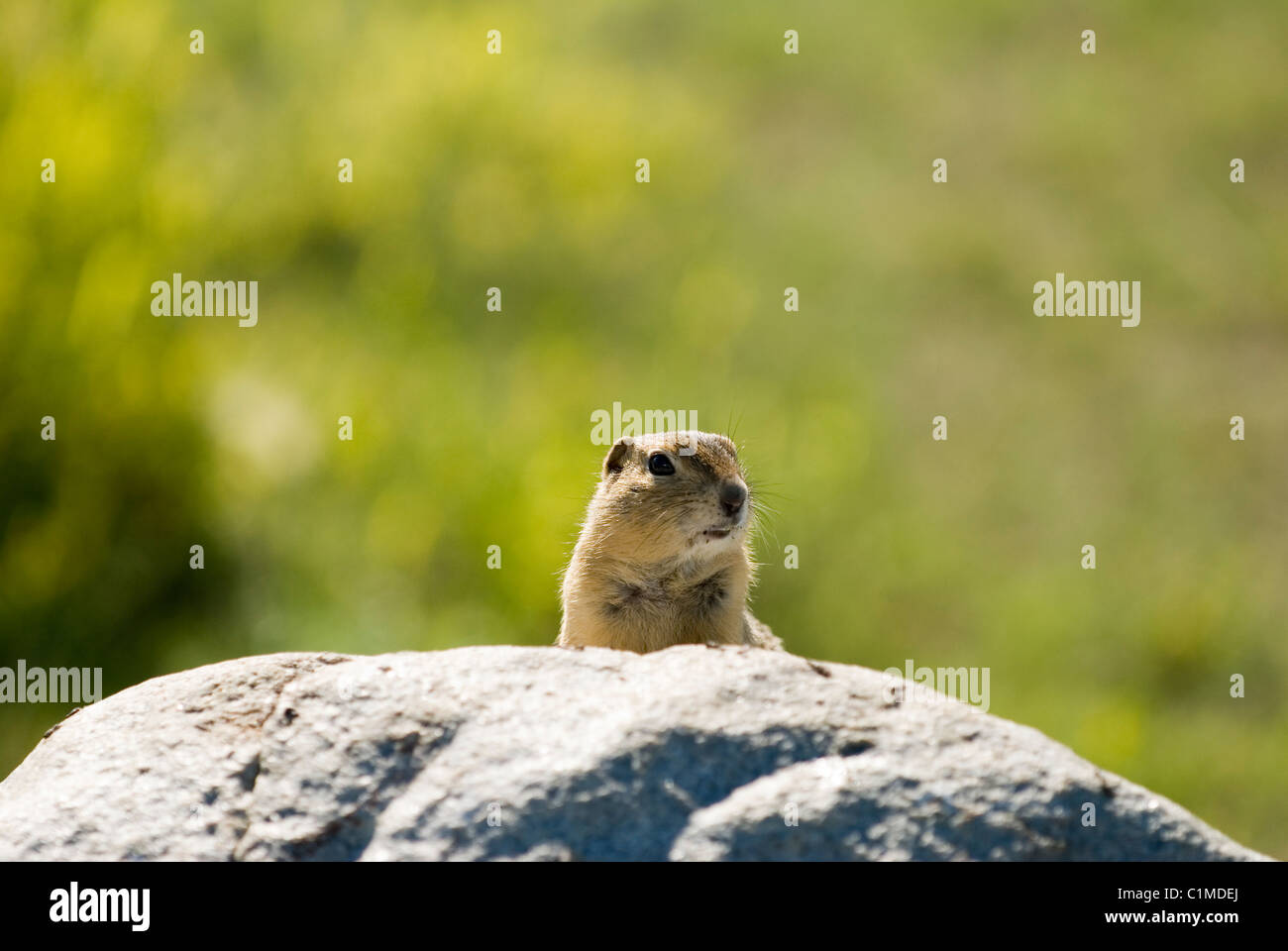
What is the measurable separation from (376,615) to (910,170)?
10.8 meters

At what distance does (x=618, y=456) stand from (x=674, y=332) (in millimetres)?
7580

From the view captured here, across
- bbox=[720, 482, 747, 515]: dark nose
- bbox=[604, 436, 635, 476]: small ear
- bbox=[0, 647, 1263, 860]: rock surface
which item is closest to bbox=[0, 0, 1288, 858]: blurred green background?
bbox=[604, 436, 635, 476]: small ear

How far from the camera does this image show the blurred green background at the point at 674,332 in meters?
10.7

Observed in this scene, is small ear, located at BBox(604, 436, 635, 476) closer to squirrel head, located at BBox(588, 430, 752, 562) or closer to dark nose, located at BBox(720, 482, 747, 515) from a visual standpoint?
squirrel head, located at BBox(588, 430, 752, 562)

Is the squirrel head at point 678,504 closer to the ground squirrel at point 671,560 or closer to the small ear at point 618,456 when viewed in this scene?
the ground squirrel at point 671,560

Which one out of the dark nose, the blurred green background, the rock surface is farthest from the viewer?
the blurred green background

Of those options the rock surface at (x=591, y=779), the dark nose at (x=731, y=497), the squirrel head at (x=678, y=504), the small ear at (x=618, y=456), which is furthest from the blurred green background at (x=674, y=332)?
the rock surface at (x=591, y=779)

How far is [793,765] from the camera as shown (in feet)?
13.9

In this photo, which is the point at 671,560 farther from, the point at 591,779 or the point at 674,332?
the point at 674,332

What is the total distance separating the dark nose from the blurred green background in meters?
1.69

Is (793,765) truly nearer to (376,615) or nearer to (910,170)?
(376,615)

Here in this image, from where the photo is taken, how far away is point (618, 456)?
23.2 feet

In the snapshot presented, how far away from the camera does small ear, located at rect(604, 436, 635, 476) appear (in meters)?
7.02

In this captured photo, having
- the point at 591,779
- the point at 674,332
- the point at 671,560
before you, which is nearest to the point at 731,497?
the point at 671,560
